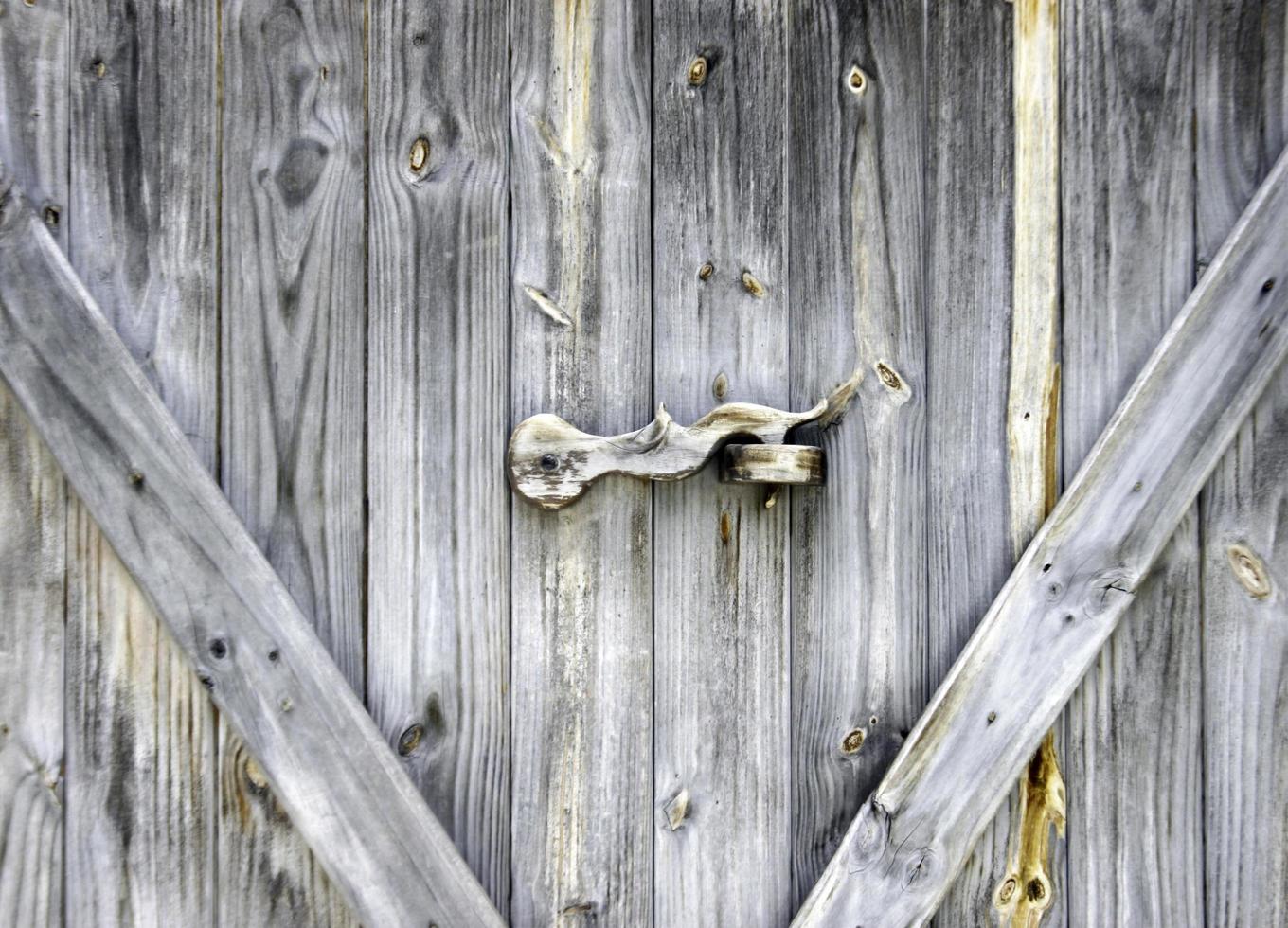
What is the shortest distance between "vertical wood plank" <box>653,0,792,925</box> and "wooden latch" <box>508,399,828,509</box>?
0.06 meters

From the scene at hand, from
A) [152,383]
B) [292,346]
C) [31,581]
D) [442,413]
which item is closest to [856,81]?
[442,413]

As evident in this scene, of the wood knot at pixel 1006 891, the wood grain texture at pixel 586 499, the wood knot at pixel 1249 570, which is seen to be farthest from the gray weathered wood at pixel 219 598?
the wood knot at pixel 1249 570

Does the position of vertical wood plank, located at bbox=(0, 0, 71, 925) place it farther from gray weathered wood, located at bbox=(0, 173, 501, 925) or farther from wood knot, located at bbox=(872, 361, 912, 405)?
wood knot, located at bbox=(872, 361, 912, 405)

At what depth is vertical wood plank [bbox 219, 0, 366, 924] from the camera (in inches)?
46.8

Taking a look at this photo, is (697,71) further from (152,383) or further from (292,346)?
(152,383)

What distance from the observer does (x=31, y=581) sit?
3.81 feet

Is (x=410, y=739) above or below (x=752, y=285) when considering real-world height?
below

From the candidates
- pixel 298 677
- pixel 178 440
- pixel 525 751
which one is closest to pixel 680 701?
pixel 525 751

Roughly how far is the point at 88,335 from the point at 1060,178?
1.29 metres

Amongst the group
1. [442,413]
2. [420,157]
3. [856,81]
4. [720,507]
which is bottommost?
[720,507]

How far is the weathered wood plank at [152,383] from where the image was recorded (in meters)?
1.17

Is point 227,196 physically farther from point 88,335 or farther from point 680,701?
point 680,701

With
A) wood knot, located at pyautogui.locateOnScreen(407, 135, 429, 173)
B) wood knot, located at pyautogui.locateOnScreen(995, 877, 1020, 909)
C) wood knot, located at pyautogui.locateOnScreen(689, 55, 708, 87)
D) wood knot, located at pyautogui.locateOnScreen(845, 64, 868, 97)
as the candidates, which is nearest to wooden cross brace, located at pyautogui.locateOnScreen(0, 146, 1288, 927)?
wood knot, located at pyautogui.locateOnScreen(995, 877, 1020, 909)

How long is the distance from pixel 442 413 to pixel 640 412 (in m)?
0.26
